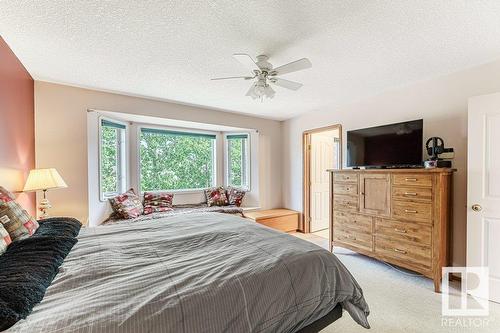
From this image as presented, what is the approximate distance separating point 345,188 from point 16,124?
3804mm

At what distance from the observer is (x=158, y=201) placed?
157 inches

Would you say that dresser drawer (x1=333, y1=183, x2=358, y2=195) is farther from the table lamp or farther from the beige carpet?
the table lamp

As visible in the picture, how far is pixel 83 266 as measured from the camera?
1209 millimetres

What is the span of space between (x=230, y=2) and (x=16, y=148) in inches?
97.5

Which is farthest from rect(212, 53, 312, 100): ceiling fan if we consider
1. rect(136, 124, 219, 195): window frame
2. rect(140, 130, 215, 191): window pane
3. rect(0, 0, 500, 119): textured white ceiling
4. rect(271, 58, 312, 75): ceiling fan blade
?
rect(140, 130, 215, 191): window pane

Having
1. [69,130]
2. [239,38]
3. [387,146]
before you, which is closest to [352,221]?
[387,146]

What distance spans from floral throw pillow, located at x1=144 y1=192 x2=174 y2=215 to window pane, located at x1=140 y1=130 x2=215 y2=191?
22 cm

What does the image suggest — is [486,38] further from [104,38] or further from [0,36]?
[0,36]

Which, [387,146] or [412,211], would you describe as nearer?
[412,211]

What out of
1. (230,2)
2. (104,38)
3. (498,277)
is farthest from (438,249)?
(104,38)

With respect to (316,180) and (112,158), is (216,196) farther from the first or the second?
(316,180)

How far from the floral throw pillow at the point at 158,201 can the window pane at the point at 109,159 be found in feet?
1.65

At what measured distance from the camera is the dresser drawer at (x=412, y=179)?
2426mm

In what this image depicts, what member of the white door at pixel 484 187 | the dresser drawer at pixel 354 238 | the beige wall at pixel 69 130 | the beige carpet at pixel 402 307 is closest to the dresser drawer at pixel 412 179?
the white door at pixel 484 187
